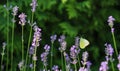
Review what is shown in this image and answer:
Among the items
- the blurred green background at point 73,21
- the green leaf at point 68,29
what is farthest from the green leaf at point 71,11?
the green leaf at point 68,29

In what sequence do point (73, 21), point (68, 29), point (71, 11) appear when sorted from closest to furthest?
point (71, 11) → point (68, 29) → point (73, 21)

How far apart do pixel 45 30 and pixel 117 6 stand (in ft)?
3.08

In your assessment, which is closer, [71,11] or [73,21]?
[71,11]

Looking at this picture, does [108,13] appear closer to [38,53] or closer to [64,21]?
[64,21]

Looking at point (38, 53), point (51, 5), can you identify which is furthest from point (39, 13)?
point (38, 53)

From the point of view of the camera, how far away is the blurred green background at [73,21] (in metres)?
4.16

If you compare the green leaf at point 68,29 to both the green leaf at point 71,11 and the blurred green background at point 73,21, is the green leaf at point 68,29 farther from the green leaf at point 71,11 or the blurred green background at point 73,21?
the green leaf at point 71,11

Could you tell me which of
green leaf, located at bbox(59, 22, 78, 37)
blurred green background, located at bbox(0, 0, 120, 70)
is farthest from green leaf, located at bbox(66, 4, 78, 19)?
green leaf, located at bbox(59, 22, 78, 37)

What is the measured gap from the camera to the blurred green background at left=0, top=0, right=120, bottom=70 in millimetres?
4160

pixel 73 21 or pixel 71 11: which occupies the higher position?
pixel 71 11

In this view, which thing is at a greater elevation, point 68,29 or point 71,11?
point 71,11

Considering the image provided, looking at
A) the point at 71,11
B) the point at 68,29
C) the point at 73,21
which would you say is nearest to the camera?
the point at 71,11

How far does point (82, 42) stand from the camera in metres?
3.37

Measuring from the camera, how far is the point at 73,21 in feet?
14.2
